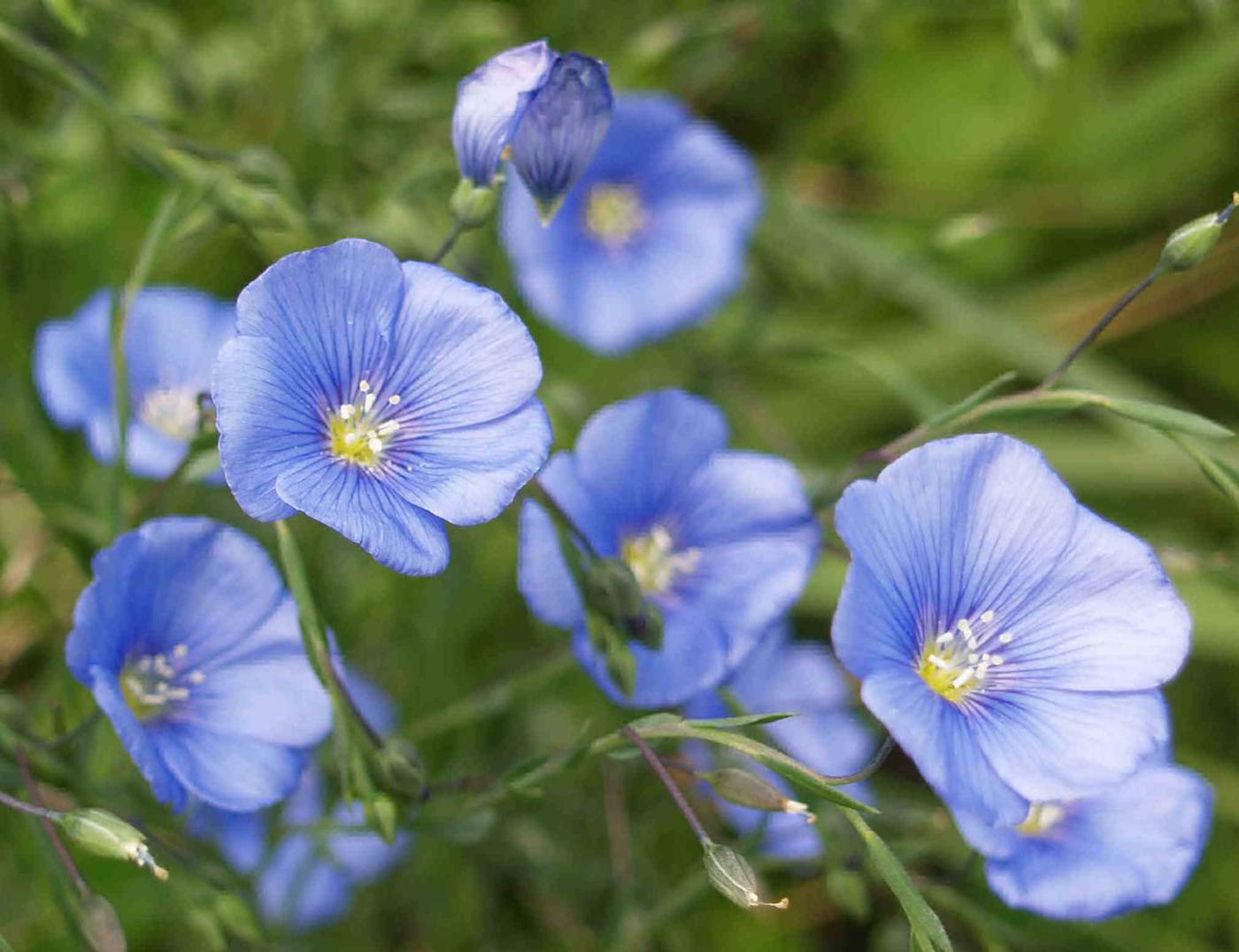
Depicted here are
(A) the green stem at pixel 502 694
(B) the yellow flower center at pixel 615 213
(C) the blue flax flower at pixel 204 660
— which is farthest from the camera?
(B) the yellow flower center at pixel 615 213

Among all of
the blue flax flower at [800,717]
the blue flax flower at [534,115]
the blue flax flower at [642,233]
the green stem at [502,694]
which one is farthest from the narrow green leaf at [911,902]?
the blue flax flower at [642,233]

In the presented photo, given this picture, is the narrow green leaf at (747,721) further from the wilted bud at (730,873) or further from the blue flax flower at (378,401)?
the blue flax flower at (378,401)

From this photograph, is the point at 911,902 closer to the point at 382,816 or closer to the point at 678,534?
the point at 382,816

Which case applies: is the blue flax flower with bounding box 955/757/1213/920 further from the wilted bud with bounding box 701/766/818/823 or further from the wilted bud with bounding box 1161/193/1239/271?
the wilted bud with bounding box 1161/193/1239/271

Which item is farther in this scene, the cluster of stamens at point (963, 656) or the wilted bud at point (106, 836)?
the cluster of stamens at point (963, 656)

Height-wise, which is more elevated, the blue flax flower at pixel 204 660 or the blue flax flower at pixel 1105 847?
the blue flax flower at pixel 204 660

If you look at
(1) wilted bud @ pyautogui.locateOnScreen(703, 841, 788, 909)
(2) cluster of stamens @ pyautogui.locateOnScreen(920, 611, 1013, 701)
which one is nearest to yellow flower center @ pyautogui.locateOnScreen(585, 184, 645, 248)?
(2) cluster of stamens @ pyautogui.locateOnScreen(920, 611, 1013, 701)

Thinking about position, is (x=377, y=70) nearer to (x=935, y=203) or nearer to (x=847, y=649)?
(x=935, y=203)

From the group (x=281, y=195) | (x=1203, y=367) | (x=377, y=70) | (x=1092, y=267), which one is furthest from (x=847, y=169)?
(x=281, y=195)
